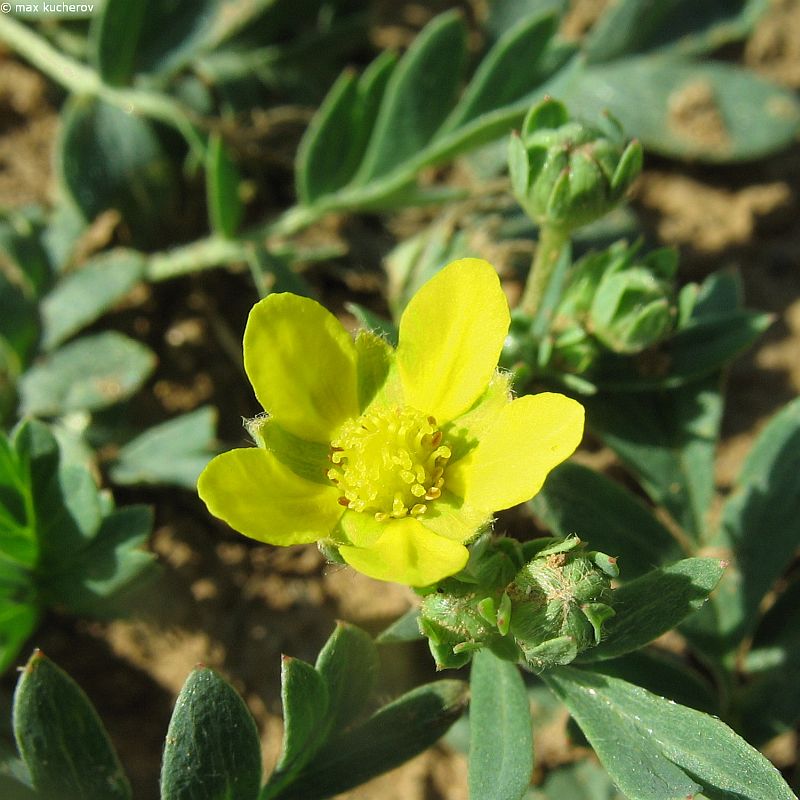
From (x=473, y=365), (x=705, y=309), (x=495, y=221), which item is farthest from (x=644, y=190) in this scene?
(x=473, y=365)

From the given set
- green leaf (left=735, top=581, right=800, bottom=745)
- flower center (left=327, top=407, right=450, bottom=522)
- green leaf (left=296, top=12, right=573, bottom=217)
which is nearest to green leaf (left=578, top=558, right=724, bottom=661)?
flower center (left=327, top=407, right=450, bottom=522)

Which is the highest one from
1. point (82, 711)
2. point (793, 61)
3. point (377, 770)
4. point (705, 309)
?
point (793, 61)

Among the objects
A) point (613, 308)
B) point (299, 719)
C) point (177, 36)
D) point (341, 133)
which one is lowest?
point (299, 719)

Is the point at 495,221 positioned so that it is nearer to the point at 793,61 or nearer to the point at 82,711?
the point at 793,61

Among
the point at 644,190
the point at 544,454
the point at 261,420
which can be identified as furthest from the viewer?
the point at 644,190

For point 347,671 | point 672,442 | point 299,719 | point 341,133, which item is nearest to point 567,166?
point 672,442

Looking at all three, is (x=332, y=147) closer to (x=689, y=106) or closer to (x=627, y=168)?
(x=627, y=168)
